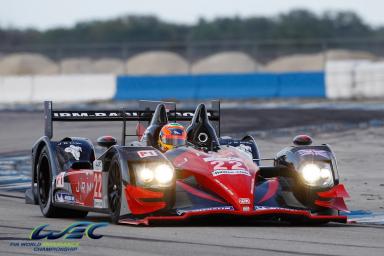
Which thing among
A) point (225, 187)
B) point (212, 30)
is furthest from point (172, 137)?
point (212, 30)

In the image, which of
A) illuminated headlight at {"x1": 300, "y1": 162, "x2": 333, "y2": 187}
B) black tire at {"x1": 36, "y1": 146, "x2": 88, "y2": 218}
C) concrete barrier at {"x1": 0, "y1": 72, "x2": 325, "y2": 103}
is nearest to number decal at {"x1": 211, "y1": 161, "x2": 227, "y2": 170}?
illuminated headlight at {"x1": 300, "y1": 162, "x2": 333, "y2": 187}

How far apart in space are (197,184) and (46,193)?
9.59 ft

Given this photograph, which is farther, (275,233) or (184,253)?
(275,233)

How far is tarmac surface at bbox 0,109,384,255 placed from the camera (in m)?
9.16

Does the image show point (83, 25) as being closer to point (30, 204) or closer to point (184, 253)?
point (30, 204)

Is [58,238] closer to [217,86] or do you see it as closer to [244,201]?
[244,201]

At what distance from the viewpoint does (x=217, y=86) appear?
40.4 metres

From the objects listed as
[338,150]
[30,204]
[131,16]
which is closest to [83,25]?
[131,16]

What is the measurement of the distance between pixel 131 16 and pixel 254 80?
45110mm

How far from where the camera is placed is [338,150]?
22.4m

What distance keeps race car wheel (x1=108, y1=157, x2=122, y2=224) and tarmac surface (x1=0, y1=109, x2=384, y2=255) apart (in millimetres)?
211

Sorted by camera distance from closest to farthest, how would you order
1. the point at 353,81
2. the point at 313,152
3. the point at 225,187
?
the point at 225,187
the point at 313,152
the point at 353,81

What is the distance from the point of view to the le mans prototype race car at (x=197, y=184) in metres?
10.9

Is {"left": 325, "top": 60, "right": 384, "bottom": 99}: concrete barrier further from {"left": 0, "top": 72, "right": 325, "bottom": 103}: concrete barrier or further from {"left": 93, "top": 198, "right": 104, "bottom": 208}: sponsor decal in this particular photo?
{"left": 93, "top": 198, "right": 104, "bottom": 208}: sponsor decal
